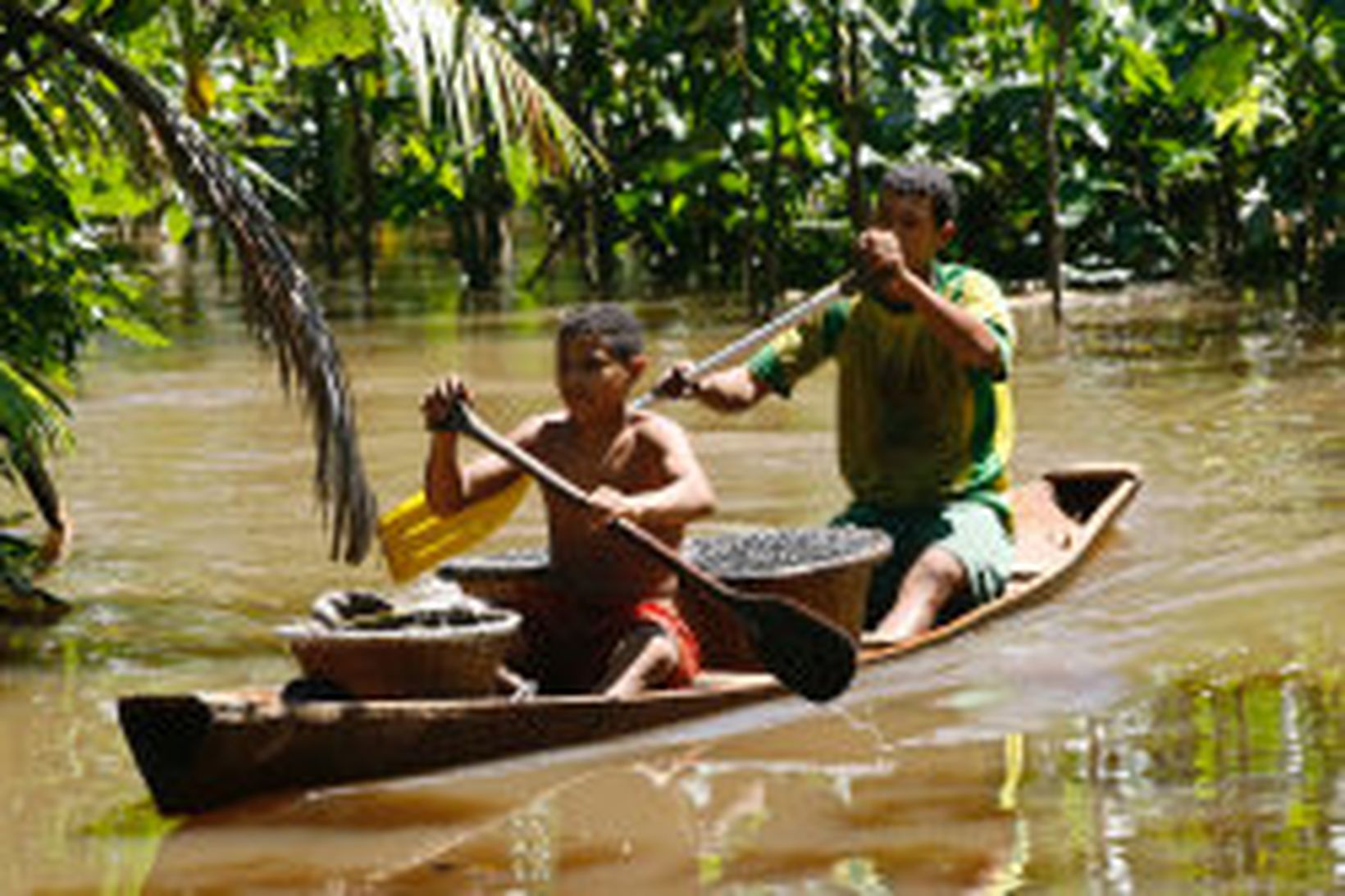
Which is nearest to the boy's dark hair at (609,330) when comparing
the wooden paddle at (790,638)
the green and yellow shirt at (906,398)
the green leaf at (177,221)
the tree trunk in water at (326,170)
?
the wooden paddle at (790,638)

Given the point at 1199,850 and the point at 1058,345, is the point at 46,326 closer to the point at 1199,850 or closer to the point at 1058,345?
the point at 1199,850

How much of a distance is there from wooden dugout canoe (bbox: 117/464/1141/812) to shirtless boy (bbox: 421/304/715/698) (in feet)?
0.36

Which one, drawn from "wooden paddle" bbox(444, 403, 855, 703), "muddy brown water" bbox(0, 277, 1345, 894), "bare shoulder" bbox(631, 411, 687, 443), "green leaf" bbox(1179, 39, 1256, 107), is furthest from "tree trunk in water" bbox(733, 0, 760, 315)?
"green leaf" bbox(1179, 39, 1256, 107)

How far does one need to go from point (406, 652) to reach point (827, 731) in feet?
3.74

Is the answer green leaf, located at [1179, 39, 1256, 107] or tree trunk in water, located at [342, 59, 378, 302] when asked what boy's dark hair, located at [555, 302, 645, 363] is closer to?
green leaf, located at [1179, 39, 1256, 107]

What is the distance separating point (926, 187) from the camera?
709 centimetres

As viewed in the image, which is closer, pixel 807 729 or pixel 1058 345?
pixel 807 729

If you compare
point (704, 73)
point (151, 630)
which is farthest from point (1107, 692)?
point (704, 73)

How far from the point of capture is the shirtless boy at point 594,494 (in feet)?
20.2

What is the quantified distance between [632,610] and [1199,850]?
1779mm

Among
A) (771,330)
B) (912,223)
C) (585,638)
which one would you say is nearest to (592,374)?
(585,638)

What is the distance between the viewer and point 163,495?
35.6ft

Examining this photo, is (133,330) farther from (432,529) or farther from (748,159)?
(748,159)

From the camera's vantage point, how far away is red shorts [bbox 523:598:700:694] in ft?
20.6
